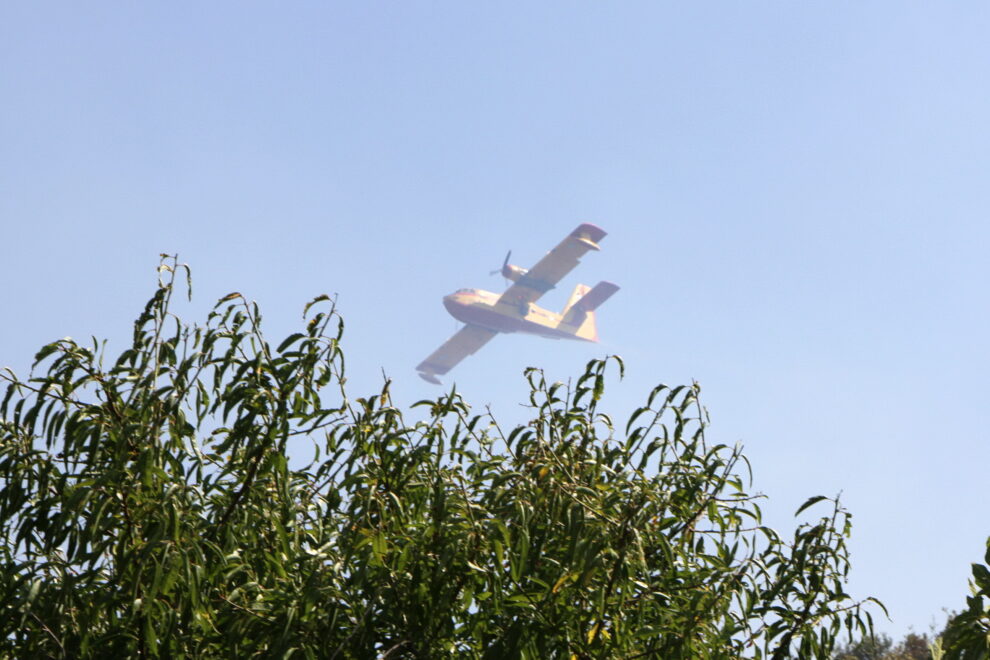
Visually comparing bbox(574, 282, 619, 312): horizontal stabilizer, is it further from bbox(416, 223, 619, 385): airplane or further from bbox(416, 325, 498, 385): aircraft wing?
bbox(416, 325, 498, 385): aircraft wing

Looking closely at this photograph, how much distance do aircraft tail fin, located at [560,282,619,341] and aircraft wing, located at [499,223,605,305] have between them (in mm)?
10087

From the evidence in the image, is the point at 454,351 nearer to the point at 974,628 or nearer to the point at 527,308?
the point at 527,308

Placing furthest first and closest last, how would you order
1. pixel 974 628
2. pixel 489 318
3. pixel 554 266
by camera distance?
pixel 489 318 < pixel 554 266 < pixel 974 628

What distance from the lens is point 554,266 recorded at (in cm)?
8088

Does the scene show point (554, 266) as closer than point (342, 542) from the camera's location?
No

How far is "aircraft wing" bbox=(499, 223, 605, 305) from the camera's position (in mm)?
76812

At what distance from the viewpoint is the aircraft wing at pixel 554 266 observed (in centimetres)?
7681

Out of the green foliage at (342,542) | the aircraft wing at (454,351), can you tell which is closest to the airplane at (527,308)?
the aircraft wing at (454,351)

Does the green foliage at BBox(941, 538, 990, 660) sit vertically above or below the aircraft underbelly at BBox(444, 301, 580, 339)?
below

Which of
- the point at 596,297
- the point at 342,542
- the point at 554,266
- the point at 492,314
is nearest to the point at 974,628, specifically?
the point at 342,542

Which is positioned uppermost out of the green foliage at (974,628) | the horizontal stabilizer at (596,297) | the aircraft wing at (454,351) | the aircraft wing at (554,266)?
the horizontal stabilizer at (596,297)

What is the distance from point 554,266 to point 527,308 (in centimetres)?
756

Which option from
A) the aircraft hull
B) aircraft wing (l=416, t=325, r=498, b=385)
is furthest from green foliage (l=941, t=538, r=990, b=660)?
aircraft wing (l=416, t=325, r=498, b=385)

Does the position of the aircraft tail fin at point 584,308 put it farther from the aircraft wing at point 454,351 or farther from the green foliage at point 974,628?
the green foliage at point 974,628
